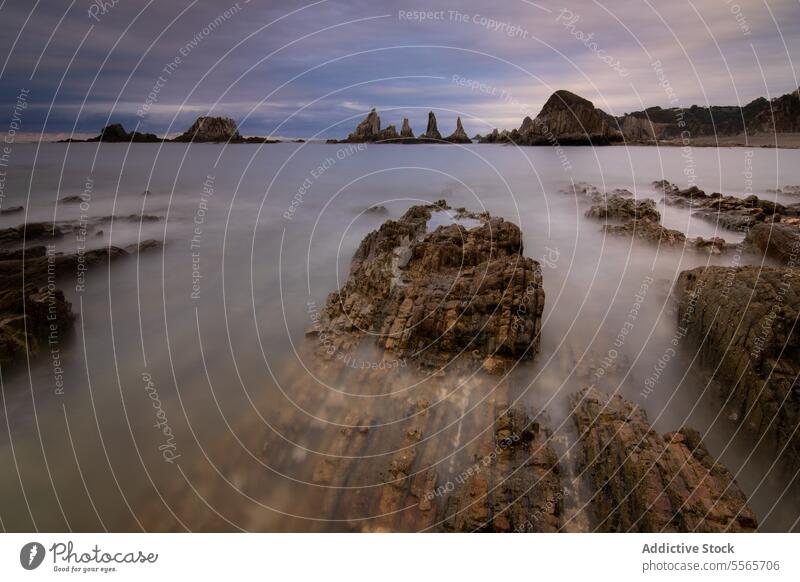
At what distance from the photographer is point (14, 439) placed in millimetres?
7355

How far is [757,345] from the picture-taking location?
302 inches

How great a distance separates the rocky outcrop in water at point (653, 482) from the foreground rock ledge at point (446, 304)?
293 cm

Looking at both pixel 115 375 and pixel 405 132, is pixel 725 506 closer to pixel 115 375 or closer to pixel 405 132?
pixel 115 375

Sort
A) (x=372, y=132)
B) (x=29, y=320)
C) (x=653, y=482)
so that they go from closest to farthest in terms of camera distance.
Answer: (x=653, y=482) → (x=29, y=320) → (x=372, y=132)

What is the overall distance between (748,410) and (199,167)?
161 feet

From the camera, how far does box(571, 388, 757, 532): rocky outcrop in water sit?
5.21 meters

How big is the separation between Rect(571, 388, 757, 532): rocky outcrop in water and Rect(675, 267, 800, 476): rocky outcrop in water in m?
1.82

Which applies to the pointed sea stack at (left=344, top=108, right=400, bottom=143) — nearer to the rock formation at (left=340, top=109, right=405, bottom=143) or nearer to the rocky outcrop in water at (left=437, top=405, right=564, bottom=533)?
the rock formation at (left=340, top=109, right=405, bottom=143)

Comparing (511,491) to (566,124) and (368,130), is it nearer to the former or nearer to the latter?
(368,130)

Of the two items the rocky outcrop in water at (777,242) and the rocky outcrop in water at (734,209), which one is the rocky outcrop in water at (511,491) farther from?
the rocky outcrop in water at (734,209)

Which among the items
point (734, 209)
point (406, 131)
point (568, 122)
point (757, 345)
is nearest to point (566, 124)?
point (568, 122)
